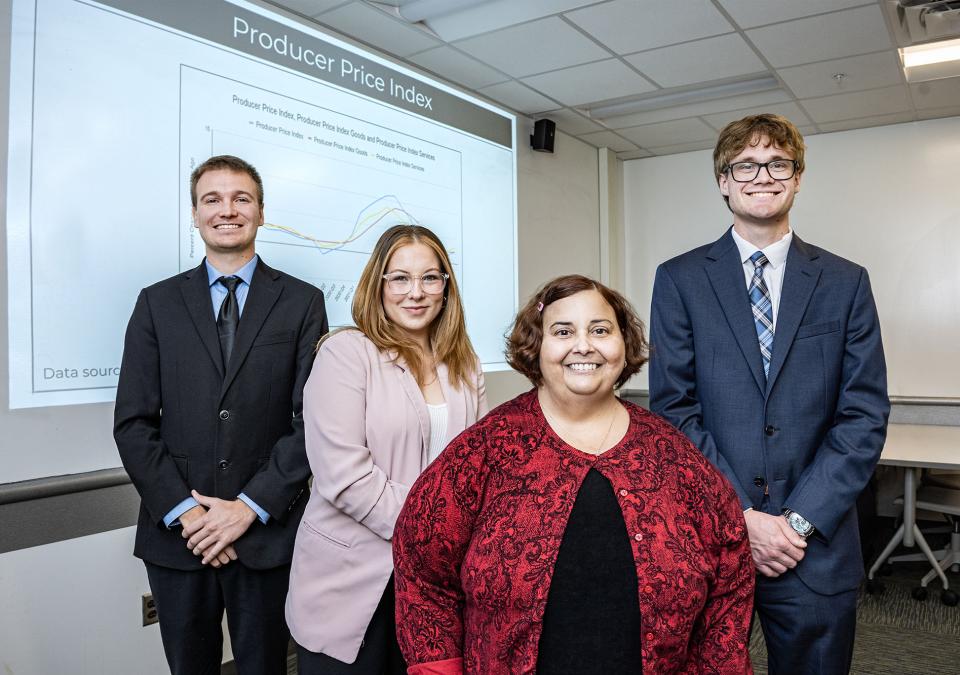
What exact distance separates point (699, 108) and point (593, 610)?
4060 mm

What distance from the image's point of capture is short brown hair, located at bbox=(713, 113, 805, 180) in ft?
5.13

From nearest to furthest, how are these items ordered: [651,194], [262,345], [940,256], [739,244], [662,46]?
[739,244] → [262,345] → [662,46] → [940,256] → [651,194]

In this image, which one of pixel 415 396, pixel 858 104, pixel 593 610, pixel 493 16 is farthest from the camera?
pixel 858 104

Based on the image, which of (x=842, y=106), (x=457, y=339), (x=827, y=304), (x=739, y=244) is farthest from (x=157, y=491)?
(x=842, y=106)

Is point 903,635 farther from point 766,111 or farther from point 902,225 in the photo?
point 766,111

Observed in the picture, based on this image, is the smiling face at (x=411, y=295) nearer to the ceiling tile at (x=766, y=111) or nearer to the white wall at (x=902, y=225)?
the ceiling tile at (x=766, y=111)

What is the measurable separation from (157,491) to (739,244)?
1472 millimetres

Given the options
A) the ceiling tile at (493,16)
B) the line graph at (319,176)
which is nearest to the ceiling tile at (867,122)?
the ceiling tile at (493,16)

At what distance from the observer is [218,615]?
5.80ft

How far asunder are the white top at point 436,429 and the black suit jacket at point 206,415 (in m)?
0.38

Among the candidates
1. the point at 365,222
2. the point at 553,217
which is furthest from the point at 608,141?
the point at 365,222

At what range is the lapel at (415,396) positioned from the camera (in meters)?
1.58

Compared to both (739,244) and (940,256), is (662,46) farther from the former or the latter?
(940,256)

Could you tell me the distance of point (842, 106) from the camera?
14.6 ft
